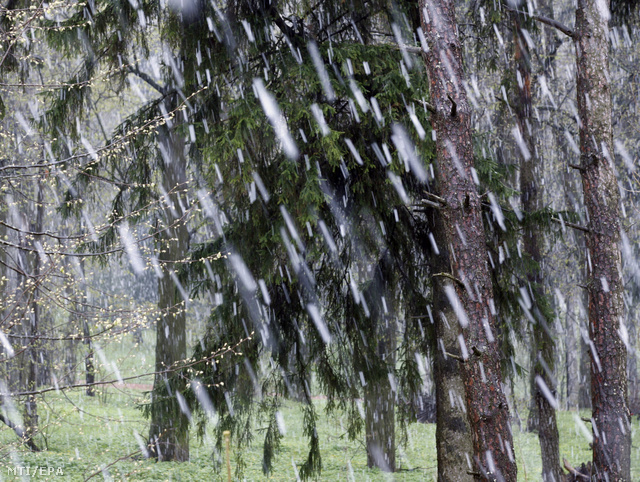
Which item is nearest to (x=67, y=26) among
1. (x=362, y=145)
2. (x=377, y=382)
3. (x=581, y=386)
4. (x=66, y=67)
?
(x=362, y=145)

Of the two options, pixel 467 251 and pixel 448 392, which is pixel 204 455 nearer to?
pixel 448 392

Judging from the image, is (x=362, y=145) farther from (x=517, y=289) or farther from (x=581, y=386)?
(x=581, y=386)

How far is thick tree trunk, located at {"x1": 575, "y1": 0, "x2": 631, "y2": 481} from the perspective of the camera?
224 inches

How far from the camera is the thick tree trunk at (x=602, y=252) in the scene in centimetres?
569

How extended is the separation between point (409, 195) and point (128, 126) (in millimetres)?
3501

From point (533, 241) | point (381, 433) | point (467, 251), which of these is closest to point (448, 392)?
point (467, 251)

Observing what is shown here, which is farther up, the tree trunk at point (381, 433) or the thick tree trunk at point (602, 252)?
the thick tree trunk at point (602, 252)

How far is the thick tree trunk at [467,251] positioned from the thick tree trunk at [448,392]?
54.4 inches

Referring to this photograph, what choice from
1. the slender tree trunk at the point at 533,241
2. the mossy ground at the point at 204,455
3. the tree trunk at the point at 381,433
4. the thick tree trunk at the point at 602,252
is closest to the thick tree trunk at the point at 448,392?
the thick tree trunk at the point at 602,252

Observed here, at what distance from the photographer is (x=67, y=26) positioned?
5957mm

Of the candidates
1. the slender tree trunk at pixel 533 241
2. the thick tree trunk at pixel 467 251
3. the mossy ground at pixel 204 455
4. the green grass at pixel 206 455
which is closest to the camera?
the thick tree trunk at pixel 467 251

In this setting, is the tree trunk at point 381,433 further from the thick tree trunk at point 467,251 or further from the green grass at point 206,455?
the thick tree trunk at point 467,251

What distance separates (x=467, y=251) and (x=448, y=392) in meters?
2.17

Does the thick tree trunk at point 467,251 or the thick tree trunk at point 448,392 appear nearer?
the thick tree trunk at point 467,251
